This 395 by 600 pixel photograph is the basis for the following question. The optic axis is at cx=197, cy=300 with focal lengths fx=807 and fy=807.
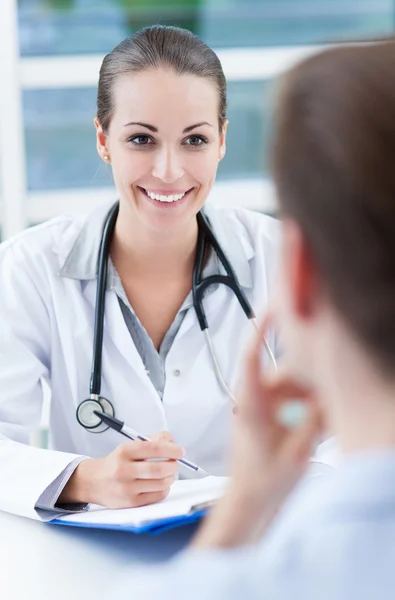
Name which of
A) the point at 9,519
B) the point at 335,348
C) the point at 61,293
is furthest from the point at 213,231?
the point at 335,348

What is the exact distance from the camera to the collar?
156 centimetres

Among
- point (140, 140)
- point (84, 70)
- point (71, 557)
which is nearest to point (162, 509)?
point (71, 557)

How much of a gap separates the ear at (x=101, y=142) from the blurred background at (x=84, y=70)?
1.06 metres

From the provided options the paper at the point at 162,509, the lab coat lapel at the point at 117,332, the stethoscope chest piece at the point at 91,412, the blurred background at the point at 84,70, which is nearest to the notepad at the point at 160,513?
the paper at the point at 162,509

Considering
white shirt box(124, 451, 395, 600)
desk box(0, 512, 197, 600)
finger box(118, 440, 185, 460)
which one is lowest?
desk box(0, 512, 197, 600)

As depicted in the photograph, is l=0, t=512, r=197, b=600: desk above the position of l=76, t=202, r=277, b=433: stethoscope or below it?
below

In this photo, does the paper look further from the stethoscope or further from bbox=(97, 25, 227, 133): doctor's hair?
bbox=(97, 25, 227, 133): doctor's hair

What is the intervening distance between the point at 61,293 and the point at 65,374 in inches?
6.1

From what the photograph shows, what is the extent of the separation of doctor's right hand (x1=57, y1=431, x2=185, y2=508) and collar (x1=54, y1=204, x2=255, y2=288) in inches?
18.3

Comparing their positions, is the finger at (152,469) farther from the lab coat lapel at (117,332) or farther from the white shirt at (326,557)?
the white shirt at (326,557)

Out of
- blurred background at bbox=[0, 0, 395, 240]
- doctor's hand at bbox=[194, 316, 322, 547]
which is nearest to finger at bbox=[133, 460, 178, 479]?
doctor's hand at bbox=[194, 316, 322, 547]

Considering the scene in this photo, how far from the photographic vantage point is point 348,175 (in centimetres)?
53

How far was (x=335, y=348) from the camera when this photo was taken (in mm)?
575

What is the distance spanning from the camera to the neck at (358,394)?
56 cm
